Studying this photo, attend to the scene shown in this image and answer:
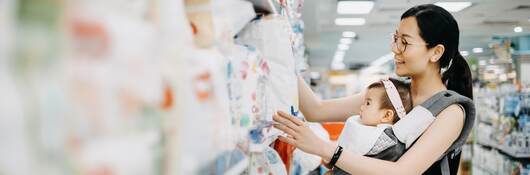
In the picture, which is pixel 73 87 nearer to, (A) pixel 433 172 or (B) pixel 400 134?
(B) pixel 400 134

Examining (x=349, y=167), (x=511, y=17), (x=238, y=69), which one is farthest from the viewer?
(x=511, y=17)

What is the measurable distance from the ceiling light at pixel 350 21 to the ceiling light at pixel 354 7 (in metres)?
0.83

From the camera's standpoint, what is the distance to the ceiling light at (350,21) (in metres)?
9.29

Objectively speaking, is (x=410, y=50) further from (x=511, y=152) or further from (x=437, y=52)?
(x=511, y=152)

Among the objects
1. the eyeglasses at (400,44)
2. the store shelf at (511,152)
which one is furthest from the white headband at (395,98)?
the store shelf at (511,152)

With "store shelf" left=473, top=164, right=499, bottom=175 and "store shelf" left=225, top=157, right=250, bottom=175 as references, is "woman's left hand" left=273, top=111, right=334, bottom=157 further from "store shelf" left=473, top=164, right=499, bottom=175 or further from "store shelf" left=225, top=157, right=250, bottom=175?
"store shelf" left=473, top=164, right=499, bottom=175

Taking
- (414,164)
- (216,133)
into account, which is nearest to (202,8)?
(216,133)

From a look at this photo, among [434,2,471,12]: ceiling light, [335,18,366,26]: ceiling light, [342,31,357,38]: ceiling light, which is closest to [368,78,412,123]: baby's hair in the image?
[434,2,471,12]: ceiling light

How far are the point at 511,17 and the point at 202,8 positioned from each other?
9.18 metres

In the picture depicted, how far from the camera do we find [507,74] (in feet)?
25.5

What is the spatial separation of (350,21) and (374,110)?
7.90 metres

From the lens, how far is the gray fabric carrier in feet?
5.44

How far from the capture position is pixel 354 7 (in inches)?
313

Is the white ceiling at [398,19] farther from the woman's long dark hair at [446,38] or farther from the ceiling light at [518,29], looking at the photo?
the woman's long dark hair at [446,38]
